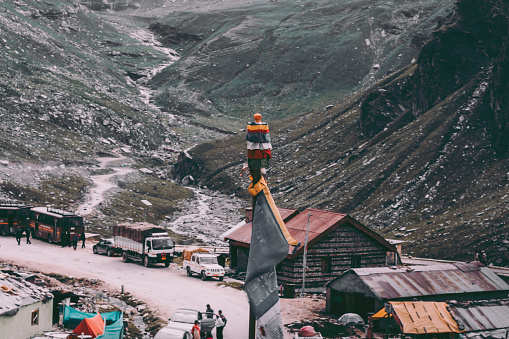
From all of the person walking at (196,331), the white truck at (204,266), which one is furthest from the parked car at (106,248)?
the person walking at (196,331)

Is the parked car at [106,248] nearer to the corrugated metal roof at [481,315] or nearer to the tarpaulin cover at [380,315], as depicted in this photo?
the tarpaulin cover at [380,315]

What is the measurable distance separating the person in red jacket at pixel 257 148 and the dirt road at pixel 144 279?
62.7ft

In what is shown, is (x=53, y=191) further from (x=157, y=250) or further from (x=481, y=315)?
A: (x=481, y=315)

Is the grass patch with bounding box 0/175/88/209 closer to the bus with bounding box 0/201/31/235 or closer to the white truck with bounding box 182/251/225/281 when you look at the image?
the bus with bounding box 0/201/31/235

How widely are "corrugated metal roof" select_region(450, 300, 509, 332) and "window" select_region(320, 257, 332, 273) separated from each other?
573 inches

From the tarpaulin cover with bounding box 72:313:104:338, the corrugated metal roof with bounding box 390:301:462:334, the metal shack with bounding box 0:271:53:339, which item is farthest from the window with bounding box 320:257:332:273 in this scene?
the tarpaulin cover with bounding box 72:313:104:338

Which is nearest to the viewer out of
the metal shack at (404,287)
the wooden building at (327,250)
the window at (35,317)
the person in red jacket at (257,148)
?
the person in red jacket at (257,148)

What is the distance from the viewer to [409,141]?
111562 millimetres

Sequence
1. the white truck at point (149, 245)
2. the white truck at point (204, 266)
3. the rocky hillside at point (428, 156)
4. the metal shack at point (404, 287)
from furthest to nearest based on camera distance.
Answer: the rocky hillside at point (428, 156) < the white truck at point (149, 245) < the white truck at point (204, 266) < the metal shack at point (404, 287)

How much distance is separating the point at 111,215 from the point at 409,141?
153ft

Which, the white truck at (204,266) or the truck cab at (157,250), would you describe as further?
the truck cab at (157,250)

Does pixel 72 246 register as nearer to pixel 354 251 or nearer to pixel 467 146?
pixel 354 251

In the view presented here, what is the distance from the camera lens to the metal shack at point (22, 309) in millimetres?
32562

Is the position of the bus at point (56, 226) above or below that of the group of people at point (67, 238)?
above
